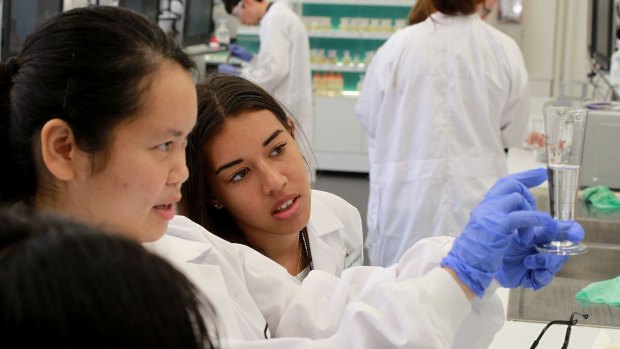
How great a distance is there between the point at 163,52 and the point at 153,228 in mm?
273

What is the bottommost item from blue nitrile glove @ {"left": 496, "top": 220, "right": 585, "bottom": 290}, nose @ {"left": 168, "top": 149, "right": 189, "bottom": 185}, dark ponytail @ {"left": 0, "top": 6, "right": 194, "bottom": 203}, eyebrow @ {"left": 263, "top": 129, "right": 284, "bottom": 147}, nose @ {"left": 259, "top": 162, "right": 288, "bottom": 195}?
blue nitrile glove @ {"left": 496, "top": 220, "right": 585, "bottom": 290}

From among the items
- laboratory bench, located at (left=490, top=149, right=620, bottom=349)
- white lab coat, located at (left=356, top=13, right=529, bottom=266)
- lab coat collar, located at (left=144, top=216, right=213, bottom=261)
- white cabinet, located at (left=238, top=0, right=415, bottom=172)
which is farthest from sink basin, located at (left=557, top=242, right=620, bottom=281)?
white cabinet, located at (left=238, top=0, right=415, bottom=172)

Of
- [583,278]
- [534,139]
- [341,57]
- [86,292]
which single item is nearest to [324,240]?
[583,278]

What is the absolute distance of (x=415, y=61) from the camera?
11.5 ft

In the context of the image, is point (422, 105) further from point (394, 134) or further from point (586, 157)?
point (586, 157)

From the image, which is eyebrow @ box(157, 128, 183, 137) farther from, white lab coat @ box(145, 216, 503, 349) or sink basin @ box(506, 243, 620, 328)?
sink basin @ box(506, 243, 620, 328)

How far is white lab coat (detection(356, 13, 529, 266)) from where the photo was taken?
137 inches

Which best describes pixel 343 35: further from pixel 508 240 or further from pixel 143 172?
pixel 143 172

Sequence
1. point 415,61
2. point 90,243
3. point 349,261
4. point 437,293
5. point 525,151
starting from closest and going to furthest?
point 90,243 → point 437,293 → point 349,261 → point 415,61 → point 525,151

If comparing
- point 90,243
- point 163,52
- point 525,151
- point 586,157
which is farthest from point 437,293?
point 525,151

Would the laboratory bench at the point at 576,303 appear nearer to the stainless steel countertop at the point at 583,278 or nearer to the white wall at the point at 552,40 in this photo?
the stainless steel countertop at the point at 583,278

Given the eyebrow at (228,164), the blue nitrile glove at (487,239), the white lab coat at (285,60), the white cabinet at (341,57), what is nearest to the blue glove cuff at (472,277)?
the blue nitrile glove at (487,239)

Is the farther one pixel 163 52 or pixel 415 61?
pixel 415 61

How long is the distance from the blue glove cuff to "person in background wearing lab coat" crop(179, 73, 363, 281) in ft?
1.59
